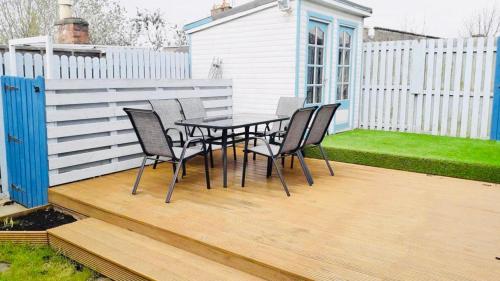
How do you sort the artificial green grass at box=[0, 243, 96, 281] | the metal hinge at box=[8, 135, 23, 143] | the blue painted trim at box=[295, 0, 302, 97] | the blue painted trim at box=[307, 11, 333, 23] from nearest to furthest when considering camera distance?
the artificial green grass at box=[0, 243, 96, 281] < the metal hinge at box=[8, 135, 23, 143] < the blue painted trim at box=[295, 0, 302, 97] < the blue painted trim at box=[307, 11, 333, 23]

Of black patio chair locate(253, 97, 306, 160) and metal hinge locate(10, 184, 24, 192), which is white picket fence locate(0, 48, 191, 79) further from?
black patio chair locate(253, 97, 306, 160)

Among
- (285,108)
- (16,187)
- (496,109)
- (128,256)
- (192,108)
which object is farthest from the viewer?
(496,109)

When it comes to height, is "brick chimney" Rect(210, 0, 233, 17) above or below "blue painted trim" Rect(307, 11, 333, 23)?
above

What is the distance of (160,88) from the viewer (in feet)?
18.0

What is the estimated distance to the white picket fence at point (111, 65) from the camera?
636 centimetres

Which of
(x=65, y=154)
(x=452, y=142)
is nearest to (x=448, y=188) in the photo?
(x=452, y=142)

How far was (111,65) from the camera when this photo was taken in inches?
292

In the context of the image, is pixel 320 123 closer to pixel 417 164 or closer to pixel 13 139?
pixel 417 164

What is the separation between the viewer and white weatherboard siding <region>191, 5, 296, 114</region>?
22.0ft

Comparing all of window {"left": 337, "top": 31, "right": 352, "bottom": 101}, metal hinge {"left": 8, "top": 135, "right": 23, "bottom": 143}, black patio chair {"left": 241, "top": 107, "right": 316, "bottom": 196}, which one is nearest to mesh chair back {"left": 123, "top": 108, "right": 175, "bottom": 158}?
black patio chair {"left": 241, "top": 107, "right": 316, "bottom": 196}

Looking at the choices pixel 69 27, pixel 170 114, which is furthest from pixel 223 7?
pixel 170 114

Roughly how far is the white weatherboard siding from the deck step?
406 centimetres

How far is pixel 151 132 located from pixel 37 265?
55.0 inches

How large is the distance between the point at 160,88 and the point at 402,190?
323cm
